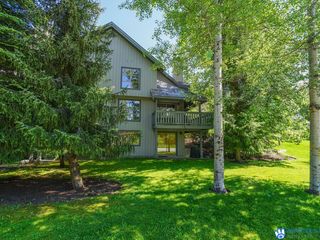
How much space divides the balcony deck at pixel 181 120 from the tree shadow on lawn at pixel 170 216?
30.9 feet

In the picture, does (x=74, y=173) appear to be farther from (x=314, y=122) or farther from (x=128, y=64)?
(x=128, y=64)

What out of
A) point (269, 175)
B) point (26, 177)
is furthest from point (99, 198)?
point (269, 175)

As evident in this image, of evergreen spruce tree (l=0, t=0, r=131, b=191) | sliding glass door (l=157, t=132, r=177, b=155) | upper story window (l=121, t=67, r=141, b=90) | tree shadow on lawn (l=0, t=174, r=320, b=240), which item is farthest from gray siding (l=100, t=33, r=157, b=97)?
tree shadow on lawn (l=0, t=174, r=320, b=240)

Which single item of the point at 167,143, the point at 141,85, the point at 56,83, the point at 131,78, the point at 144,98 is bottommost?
the point at 167,143

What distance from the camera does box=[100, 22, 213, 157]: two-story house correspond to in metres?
17.3

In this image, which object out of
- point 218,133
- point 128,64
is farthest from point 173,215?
point 128,64

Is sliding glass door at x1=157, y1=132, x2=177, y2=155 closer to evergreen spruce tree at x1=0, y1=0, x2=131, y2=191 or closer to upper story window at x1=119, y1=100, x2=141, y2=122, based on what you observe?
upper story window at x1=119, y1=100, x2=141, y2=122

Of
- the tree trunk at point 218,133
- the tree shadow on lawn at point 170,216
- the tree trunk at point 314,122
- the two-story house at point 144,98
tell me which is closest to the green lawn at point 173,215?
the tree shadow on lawn at point 170,216

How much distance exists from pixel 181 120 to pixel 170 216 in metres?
11.9

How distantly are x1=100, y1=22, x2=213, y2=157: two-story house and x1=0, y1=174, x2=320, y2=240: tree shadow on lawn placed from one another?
975 cm

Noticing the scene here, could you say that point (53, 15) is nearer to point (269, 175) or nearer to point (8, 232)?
point (8, 232)

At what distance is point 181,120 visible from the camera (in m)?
17.4

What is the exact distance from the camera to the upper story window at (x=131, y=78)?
17.6m

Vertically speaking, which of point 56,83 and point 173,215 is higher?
point 56,83
